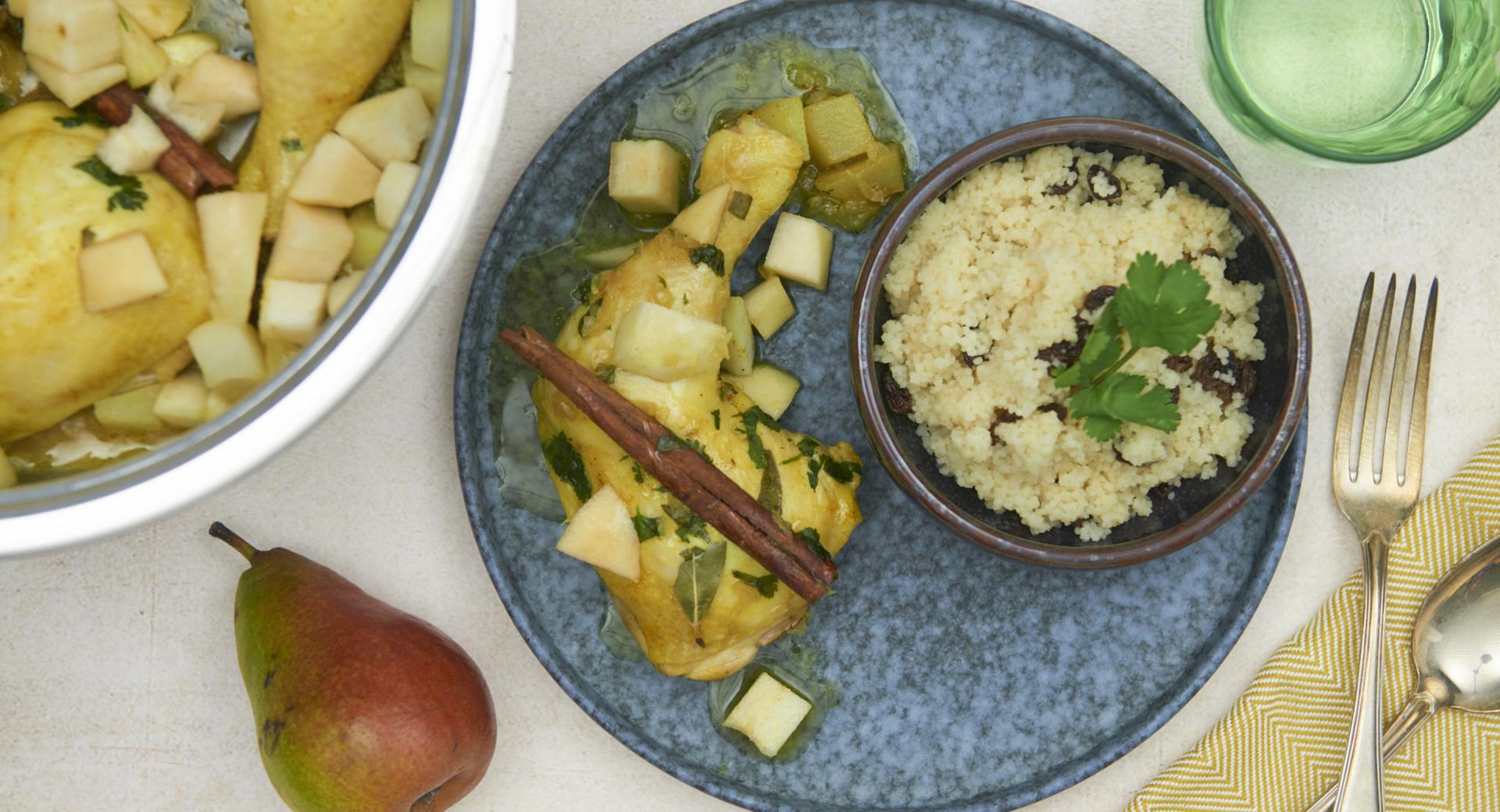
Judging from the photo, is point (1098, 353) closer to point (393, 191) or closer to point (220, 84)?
point (393, 191)

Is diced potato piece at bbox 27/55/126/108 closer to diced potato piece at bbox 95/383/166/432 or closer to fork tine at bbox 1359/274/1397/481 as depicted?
diced potato piece at bbox 95/383/166/432

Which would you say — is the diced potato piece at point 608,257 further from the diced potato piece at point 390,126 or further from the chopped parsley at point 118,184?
the chopped parsley at point 118,184

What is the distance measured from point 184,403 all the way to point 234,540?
350 mm

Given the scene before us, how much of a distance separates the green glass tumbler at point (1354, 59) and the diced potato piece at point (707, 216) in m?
0.65

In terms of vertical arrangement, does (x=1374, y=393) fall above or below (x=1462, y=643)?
above

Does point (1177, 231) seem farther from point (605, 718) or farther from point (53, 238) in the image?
point (53, 238)

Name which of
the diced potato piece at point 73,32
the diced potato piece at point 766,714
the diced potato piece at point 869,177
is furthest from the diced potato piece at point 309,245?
the diced potato piece at point 766,714

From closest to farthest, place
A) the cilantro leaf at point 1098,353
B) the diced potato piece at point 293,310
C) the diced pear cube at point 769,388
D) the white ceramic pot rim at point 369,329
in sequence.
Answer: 1. the white ceramic pot rim at point 369,329
2. the diced potato piece at point 293,310
3. the cilantro leaf at point 1098,353
4. the diced pear cube at point 769,388

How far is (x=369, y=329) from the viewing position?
0.89 metres

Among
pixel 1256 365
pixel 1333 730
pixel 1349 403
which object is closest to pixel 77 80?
pixel 1256 365

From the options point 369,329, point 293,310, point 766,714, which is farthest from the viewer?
point 766,714

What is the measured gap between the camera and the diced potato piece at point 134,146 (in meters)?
1.01

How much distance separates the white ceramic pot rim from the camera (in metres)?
0.88

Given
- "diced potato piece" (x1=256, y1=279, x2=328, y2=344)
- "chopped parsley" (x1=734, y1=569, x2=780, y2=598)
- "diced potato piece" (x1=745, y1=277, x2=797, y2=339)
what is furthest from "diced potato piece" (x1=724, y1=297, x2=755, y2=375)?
"diced potato piece" (x1=256, y1=279, x2=328, y2=344)
